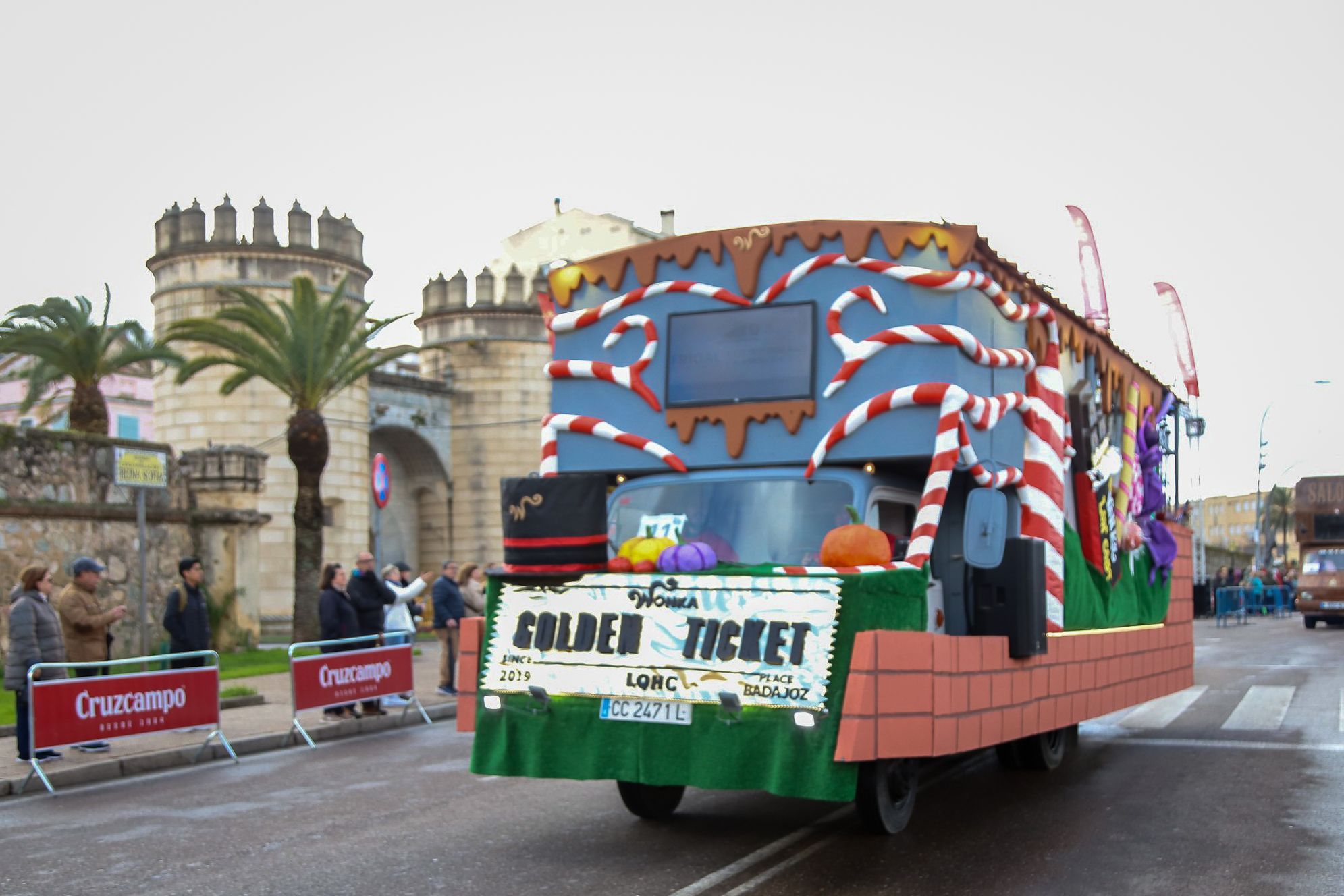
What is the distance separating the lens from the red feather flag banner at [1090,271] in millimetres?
11633

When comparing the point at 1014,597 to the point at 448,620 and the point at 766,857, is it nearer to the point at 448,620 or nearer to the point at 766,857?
the point at 766,857

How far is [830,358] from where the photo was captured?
26.5ft

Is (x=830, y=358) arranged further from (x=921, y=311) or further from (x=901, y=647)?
(x=901, y=647)

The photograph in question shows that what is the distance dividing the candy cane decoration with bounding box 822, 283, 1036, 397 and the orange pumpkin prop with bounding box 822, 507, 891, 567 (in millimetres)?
999

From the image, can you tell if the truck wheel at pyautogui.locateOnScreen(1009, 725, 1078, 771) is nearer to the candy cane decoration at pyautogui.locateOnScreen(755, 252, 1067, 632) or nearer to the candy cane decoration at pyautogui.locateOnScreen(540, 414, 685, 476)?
the candy cane decoration at pyautogui.locateOnScreen(755, 252, 1067, 632)

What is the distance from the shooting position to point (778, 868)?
23.2 ft

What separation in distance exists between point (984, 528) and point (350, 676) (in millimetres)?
9064

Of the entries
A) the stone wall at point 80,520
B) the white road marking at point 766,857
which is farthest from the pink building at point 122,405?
the white road marking at point 766,857

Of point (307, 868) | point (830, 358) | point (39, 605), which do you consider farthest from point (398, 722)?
point (830, 358)

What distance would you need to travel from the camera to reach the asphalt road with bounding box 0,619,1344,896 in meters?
6.98

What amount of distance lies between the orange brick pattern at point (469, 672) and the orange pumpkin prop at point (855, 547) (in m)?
1.98

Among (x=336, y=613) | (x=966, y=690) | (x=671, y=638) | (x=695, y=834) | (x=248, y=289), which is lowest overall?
(x=695, y=834)

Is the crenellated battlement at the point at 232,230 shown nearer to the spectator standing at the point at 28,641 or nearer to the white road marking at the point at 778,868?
the spectator standing at the point at 28,641

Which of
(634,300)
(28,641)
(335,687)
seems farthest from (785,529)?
(335,687)
